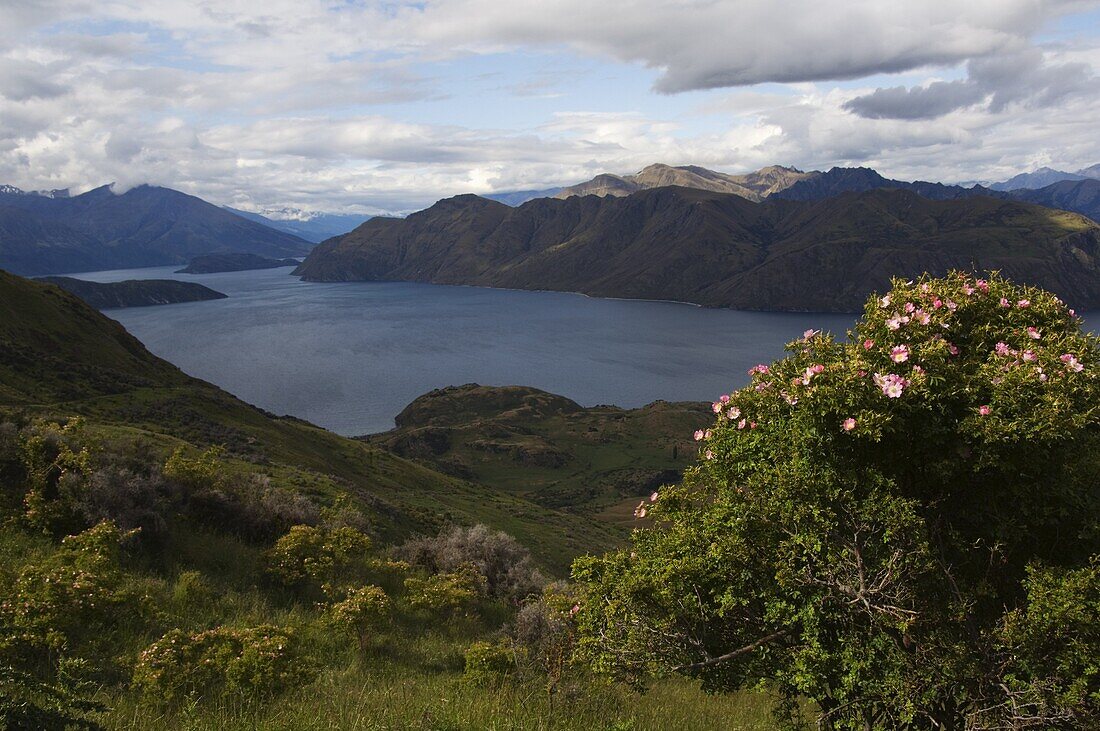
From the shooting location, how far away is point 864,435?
24.8 feet

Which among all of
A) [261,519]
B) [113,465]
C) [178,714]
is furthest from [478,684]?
[113,465]

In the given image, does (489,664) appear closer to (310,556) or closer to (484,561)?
(310,556)

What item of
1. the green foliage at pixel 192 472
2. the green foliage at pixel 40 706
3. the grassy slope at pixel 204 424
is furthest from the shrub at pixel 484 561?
the green foliage at pixel 40 706

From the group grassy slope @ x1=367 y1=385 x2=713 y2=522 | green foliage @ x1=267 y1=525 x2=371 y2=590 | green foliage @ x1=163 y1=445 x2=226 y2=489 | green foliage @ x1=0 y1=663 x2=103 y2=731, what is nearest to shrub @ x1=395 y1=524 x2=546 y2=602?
green foliage @ x1=267 y1=525 x2=371 y2=590

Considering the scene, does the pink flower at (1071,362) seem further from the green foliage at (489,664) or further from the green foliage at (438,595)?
the green foliage at (438,595)

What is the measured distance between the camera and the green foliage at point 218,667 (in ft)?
28.9

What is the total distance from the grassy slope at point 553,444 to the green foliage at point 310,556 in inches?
2798

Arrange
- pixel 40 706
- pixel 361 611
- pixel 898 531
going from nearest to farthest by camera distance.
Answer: pixel 40 706, pixel 898 531, pixel 361 611

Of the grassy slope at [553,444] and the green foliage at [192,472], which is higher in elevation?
the green foliage at [192,472]

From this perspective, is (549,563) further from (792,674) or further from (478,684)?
(792,674)

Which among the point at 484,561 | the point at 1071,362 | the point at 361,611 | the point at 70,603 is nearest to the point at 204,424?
the point at 484,561

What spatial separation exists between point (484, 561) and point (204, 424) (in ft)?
122

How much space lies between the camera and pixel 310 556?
15.4 metres

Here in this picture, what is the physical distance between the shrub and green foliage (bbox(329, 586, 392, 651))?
290 inches
